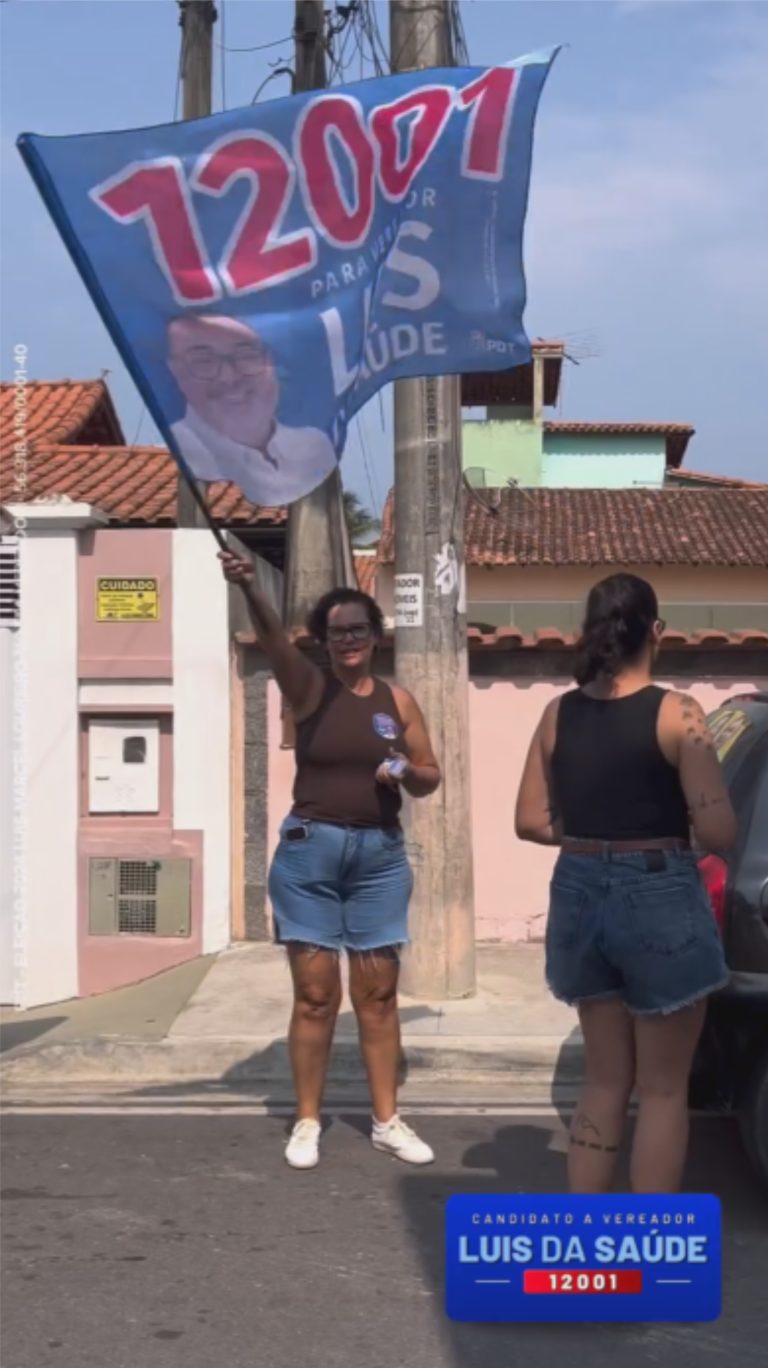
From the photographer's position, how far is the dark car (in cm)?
408

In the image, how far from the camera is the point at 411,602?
675cm

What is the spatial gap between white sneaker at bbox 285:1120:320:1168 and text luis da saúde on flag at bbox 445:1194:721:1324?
1.33m

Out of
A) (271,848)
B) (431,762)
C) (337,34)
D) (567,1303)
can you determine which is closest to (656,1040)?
Answer: (567,1303)

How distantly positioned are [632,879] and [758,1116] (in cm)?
104

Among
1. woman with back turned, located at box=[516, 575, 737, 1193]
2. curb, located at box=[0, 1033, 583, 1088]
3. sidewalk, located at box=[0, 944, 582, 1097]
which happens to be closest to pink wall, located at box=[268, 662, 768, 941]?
sidewalk, located at box=[0, 944, 582, 1097]

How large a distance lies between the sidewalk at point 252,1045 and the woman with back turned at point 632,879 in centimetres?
212

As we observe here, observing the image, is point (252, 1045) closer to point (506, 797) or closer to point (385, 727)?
point (385, 727)

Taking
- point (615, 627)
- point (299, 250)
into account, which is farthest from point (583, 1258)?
point (299, 250)

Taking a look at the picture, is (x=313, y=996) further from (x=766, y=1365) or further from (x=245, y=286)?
(x=245, y=286)

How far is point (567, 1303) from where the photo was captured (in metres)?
3.34

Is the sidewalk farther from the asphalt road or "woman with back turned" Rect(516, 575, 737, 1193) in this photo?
"woman with back turned" Rect(516, 575, 737, 1193)

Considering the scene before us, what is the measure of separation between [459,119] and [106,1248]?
3.55 meters

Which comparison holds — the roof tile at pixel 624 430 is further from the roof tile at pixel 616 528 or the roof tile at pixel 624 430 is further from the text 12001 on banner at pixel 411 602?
the text 12001 on banner at pixel 411 602

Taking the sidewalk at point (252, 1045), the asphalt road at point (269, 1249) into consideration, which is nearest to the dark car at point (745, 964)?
the asphalt road at point (269, 1249)
